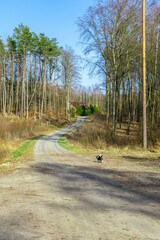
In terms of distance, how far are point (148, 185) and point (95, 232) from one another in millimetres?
3234

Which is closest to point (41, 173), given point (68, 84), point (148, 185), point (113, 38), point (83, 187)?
point (83, 187)

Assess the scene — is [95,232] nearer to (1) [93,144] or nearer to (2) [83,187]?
(2) [83,187]

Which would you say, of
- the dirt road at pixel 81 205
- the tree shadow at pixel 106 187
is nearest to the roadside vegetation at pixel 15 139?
the tree shadow at pixel 106 187

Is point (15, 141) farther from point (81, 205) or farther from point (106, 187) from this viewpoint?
point (81, 205)

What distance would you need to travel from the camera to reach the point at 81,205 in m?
4.65

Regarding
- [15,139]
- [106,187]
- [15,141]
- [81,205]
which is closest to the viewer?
[81,205]

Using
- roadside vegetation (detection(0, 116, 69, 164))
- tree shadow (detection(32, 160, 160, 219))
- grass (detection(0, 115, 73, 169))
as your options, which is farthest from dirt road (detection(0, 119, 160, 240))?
roadside vegetation (detection(0, 116, 69, 164))

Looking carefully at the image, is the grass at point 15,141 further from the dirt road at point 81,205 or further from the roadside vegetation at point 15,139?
the dirt road at point 81,205

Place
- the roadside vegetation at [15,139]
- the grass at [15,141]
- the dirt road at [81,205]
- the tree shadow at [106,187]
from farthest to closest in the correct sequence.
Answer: the roadside vegetation at [15,139], the grass at [15,141], the tree shadow at [106,187], the dirt road at [81,205]

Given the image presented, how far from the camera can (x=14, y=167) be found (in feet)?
29.8

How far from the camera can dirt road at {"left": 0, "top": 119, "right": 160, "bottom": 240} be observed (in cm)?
344

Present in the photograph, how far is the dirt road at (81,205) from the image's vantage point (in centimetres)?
344

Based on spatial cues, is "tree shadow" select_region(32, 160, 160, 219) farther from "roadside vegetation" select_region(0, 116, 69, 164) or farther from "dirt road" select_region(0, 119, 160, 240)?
"roadside vegetation" select_region(0, 116, 69, 164)

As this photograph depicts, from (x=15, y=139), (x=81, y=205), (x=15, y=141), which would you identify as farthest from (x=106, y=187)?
(x=15, y=139)
